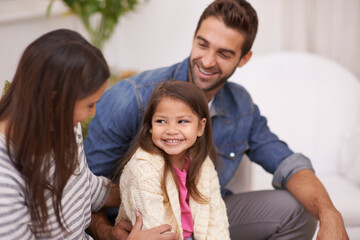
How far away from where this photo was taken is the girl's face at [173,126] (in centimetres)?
129

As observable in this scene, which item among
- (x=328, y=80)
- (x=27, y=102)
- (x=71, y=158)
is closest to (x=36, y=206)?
(x=71, y=158)

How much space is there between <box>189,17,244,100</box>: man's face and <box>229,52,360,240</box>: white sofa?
74cm

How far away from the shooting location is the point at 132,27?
404 centimetres

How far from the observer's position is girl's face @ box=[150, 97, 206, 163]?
1.29 m

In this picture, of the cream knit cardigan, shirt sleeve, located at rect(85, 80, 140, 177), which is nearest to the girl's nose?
shirt sleeve, located at rect(85, 80, 140, 177)

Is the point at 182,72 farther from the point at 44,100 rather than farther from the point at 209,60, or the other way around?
the point at 44,100

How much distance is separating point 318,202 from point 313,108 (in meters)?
0.95

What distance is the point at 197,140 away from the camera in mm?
1419

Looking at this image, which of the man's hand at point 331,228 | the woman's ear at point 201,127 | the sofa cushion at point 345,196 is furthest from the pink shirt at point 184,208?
the sofa cushion at point 345,196

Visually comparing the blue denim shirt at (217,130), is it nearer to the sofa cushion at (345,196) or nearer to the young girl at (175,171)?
the young girl at (175,171)

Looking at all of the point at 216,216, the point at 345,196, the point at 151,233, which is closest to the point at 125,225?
the point at 151,233

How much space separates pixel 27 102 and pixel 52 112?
0.05m

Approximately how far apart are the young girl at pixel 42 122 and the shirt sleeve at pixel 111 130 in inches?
19.0

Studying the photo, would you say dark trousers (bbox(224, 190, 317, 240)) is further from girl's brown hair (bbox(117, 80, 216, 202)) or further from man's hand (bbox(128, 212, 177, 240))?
man's hand (bbox(128, 212, 177, 240))
